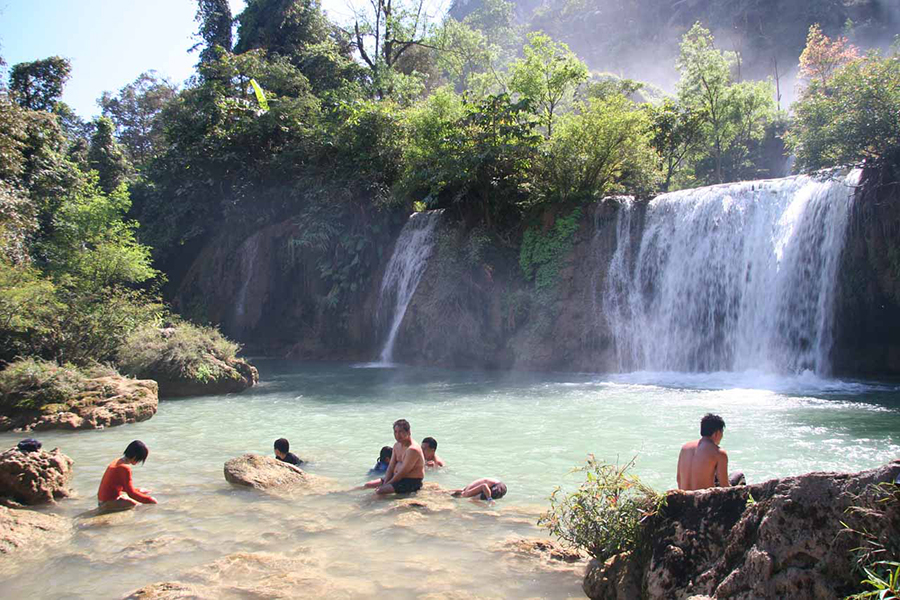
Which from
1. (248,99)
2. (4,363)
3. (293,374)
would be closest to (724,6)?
(248,99)

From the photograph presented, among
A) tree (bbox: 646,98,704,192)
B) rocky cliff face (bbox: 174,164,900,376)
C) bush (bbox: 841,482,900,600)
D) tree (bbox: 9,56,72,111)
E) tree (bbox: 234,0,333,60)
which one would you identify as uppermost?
tree (bbox: 234,0,333,60)

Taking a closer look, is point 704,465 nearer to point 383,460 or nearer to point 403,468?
point 403,468

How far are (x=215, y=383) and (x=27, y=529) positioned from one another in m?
9.91

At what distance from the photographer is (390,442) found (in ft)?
33.3

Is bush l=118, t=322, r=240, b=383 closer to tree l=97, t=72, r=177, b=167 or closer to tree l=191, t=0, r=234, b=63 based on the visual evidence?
tree l=191, t=0, r=234, b=63

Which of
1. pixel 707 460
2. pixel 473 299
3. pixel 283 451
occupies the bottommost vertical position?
pixel 283 451

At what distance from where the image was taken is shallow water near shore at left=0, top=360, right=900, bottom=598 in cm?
482

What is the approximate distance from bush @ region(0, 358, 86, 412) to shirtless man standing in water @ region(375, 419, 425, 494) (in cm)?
774

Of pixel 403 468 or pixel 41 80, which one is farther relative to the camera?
pixel 41 80

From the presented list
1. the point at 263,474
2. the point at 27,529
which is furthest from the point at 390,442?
the point at 27,529

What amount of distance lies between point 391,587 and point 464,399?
9390 millimetres

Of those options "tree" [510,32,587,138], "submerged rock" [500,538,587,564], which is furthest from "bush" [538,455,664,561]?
"tree" [510,32,587,138]

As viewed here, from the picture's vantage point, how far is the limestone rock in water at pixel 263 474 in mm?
7324

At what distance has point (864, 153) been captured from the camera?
14.8m
